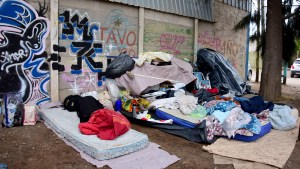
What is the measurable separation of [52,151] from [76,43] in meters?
3.24

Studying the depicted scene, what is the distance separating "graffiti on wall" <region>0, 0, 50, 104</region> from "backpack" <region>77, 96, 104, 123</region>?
123 centimetres

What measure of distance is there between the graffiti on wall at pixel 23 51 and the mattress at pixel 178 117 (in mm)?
2714

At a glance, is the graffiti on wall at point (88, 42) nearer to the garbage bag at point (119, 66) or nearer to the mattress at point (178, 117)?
the garbage bag at point (119, 66)

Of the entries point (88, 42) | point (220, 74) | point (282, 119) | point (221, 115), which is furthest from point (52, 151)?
point (220, 74)

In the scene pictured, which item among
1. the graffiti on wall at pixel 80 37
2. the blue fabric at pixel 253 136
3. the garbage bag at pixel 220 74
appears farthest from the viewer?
the garbage bag at pixel 220 74

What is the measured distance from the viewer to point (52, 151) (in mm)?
3982

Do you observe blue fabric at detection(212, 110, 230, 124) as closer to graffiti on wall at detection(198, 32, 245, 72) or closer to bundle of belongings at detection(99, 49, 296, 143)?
bundle of belongings at detection(99, 49, 296, 143)

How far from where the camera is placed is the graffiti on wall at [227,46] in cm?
1073

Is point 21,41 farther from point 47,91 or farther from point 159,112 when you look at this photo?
point 159,112

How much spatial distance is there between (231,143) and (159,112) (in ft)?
5.26

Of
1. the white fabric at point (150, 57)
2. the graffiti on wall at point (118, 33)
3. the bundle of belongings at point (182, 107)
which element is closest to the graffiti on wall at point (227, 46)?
the bundle of belongings at point (182, 107)

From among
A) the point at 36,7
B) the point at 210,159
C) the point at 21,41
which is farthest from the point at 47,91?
the point at 210,159

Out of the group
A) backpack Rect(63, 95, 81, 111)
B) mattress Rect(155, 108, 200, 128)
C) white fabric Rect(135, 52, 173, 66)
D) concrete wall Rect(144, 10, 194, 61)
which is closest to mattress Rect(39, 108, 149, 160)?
backpack Rect(63, 95, 81, 111)

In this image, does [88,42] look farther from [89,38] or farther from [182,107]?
[182,107]
